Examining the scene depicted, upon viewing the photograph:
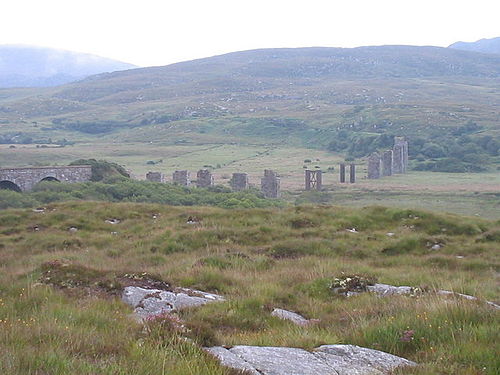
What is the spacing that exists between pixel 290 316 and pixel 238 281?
2.93 meters

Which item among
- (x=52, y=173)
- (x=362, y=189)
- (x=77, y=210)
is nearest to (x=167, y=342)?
(x=77, y=210)

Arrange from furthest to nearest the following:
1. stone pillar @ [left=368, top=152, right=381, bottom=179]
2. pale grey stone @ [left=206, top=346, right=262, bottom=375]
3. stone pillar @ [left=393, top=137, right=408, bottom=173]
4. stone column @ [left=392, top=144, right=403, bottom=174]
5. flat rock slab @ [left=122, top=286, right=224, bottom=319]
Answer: stone pillar @ [left=393, top=137, right=408, bottom=173], stone column @ [left=392, top=144, right=403, bottom=174], stone pillar @ [left=368, top=152, right=381, bottom=179], flat rock slab @ [left=122, top=286, right=224, bottom=319], pale grey stone @ [left=206, top=346, right=262, bottom=375]

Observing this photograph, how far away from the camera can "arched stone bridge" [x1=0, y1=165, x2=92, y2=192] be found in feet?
A: 149

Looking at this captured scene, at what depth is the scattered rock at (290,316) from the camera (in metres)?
8.72

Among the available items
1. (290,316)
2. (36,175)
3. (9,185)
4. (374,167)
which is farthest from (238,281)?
(374,167)

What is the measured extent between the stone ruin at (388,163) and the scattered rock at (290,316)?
66.5 meters

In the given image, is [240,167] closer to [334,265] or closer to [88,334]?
[334,265]

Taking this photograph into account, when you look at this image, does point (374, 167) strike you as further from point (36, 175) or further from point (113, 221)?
point (113, 221)

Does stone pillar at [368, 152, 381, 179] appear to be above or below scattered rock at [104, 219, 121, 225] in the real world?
below

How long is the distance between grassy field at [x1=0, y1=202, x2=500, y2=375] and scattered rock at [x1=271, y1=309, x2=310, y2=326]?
0.21 meters

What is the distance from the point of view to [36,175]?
1854 inches

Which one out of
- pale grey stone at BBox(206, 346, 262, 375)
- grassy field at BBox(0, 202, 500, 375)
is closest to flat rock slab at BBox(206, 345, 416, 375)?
pale grey stone at BBox(206, 346, 262, 375)

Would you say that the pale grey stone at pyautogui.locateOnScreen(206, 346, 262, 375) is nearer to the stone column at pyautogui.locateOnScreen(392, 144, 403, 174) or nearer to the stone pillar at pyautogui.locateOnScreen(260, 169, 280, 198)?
the stone pillar at pyautogui.locateOnScreen(260, 169, 280, 198)

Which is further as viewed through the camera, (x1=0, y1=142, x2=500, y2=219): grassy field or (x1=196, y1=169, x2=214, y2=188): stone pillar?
(x1=196, y1=169, x2=214, y2=188): stone pillar
